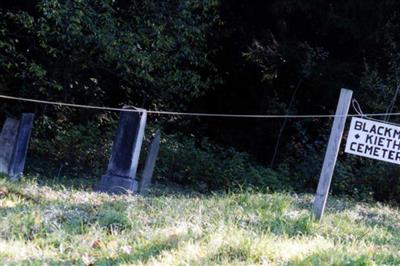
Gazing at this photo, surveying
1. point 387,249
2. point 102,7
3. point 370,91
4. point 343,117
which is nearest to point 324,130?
point 370,91

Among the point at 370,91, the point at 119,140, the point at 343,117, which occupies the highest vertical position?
the point at 370,91

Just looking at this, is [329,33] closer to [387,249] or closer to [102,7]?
[102,7]

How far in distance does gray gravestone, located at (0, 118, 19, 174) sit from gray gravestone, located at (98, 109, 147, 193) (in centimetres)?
230

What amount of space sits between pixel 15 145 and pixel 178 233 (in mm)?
5194

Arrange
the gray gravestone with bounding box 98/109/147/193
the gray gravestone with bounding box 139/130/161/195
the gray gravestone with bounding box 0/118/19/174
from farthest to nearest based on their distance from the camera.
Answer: the gray gravestone with bounding box 0/118/19/174 → the gray gravestone with bounding box 139/130/161/195 → the gray gravestone with bounding box 98/109/147/193

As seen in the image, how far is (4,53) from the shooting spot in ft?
40.7

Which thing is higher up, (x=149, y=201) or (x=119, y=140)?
(x=119, y=140)

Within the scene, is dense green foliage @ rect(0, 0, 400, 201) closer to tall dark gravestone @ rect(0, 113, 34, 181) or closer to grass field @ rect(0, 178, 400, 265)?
tall dark gravestone @ rect(0, 113, 34, 181)

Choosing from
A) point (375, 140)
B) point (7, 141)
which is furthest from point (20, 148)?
point (375, 140)

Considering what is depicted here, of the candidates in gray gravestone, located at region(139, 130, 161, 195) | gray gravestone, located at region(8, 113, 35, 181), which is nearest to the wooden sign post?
gray gravestone, located at region(139, 130, 161, 195)

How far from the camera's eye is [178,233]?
534 centimetres

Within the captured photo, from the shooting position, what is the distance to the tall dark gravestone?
9578 mm

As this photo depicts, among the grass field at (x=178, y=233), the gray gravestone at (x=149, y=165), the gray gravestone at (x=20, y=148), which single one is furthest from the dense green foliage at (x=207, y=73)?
the grass field at (x=178, y=233)

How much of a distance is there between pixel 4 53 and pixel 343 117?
838 cm
